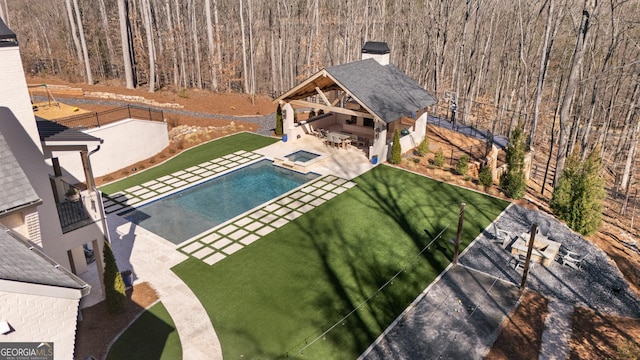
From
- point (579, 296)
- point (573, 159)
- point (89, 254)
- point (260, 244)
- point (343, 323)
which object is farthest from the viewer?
point (573, 159)

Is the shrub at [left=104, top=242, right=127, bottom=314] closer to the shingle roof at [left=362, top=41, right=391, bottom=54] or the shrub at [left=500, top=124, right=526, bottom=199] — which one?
the shrub at [left=500, top=124, right=526, bottom=199]

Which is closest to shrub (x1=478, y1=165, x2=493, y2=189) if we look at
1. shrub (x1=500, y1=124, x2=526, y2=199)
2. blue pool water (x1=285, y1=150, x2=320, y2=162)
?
shrub (x1=500, y1=124, x2=526, y2=199)

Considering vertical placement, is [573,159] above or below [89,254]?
above

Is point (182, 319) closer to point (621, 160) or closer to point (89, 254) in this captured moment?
point (89, 254)

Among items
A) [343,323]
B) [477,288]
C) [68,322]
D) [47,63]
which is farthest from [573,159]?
[47,63]

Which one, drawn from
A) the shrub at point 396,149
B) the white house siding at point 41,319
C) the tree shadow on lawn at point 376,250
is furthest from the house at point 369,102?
the white house siding at point 41,319

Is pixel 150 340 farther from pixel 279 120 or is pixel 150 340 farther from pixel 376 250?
pixel 279 120
